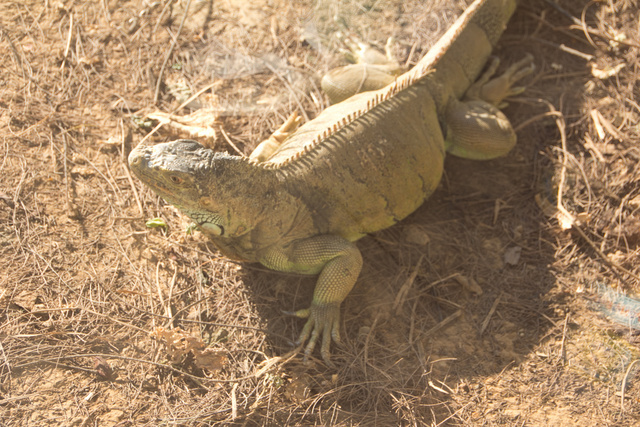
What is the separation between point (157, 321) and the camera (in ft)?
12.5

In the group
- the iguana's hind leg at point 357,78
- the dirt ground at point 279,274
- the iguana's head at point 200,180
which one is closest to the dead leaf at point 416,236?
the dirt ground at point 279,274

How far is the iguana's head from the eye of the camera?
3283 millimetres

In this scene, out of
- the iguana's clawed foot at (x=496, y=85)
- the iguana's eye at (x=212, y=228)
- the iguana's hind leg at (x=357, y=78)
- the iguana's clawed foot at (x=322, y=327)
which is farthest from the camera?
the iguana's clawed foot at (x=496, y=85)

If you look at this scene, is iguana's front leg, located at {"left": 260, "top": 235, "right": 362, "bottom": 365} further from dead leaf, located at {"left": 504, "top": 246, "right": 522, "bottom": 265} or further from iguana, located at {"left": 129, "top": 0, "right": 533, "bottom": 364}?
dead leaf, located at {"left": 504, "top": 246, "right": 522, "bottom": 265}

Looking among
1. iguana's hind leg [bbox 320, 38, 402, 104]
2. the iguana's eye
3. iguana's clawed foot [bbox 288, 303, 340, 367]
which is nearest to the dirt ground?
iguana's clawed foot [bbox 288, 303, 340, 367]

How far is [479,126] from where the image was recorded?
15.4 ft

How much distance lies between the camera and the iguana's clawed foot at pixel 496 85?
5105mm

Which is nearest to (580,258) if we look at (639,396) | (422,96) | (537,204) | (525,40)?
(537,204)

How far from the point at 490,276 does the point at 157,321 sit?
2.90 metres

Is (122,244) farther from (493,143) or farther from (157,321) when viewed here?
(493,143)

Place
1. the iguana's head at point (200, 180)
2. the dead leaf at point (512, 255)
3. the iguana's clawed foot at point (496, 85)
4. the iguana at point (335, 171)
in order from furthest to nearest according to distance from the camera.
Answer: the iguana's clawed foot at point (496, 85), the dead leaf at point (512, 255), the iguana at point (335, 171), the iguana's head at point (200, 180)

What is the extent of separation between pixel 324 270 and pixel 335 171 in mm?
798

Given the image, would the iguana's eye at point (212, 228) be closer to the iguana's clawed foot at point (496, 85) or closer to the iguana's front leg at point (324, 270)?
the iguana's front leg at point (324, 270)

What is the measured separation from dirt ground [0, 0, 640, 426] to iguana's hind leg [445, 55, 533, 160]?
349 mm
